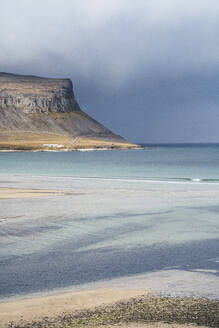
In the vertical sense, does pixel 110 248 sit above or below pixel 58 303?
below

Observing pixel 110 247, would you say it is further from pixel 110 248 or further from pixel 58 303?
pixel 58 303

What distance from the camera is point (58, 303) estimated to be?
26.5 feet

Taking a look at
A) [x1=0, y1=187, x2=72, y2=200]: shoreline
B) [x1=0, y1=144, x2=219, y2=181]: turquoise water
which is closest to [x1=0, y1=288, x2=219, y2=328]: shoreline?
[x1=0, y1=187, x2=72, y2=200]: shoreline

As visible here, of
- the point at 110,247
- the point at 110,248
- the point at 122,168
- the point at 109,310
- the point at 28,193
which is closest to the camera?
the point at 109,310

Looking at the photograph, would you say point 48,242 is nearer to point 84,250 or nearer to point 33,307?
point 84,250

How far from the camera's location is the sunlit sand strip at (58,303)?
7.49m

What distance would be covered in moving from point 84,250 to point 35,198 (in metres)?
13.0

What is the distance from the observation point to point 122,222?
17.0 meters

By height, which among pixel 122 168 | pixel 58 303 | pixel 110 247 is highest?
pixel 58 303

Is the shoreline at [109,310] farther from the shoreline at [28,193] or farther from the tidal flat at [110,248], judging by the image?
the shoreline at [28,193]

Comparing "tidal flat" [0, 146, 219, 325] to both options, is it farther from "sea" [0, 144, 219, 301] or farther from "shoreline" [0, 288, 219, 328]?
"shoreline" [0, 288, 219, 328]

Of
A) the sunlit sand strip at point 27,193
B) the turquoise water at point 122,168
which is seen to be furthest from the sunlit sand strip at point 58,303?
the turquoise water at point 122,168

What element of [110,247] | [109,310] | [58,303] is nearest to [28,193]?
[110,247]

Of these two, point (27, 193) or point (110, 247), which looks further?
point (27, 193)
